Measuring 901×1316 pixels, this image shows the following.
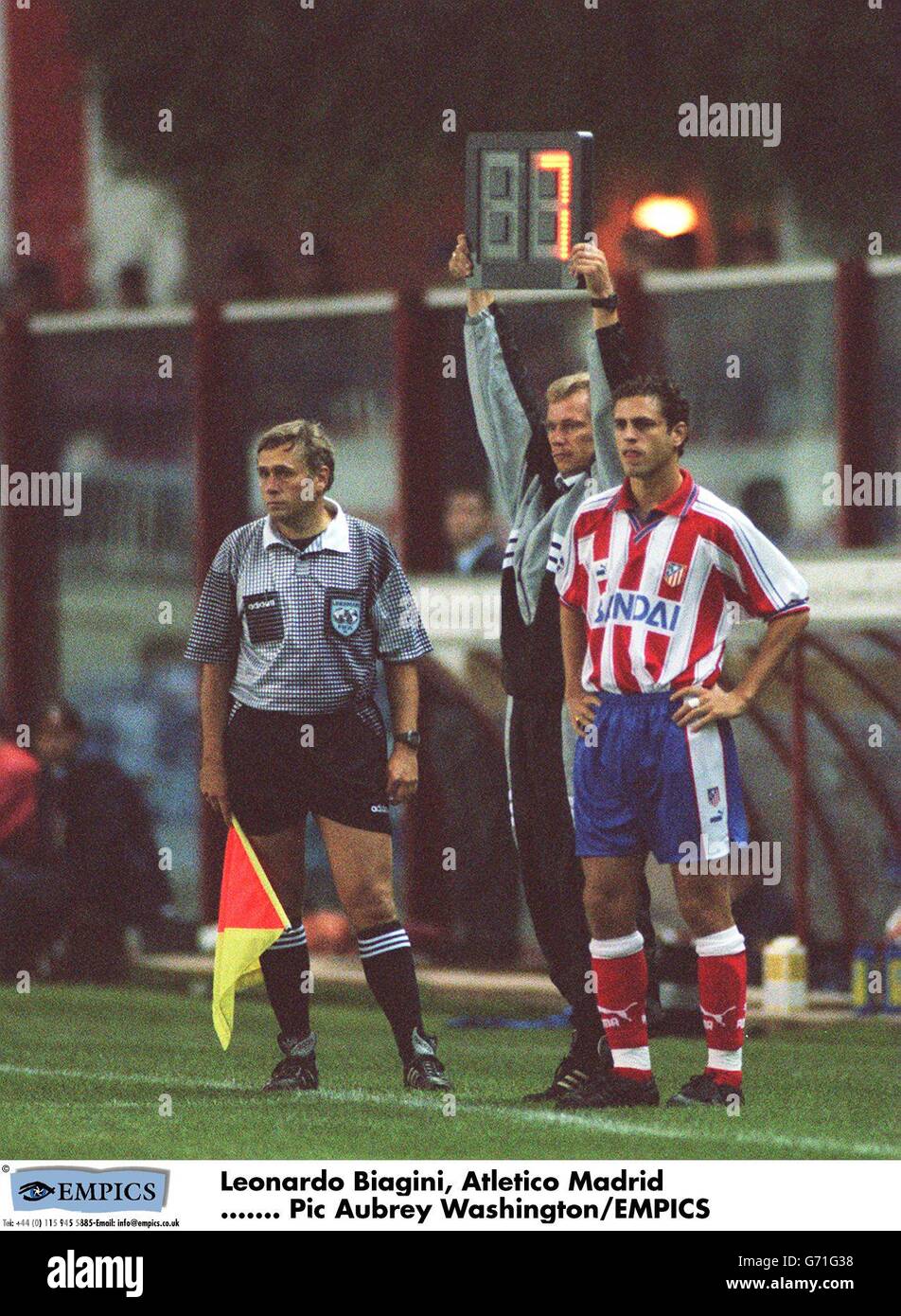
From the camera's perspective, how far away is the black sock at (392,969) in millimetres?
7332

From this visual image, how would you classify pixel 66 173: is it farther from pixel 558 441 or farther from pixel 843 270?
pixel 558 441

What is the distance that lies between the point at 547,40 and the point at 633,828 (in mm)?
5906

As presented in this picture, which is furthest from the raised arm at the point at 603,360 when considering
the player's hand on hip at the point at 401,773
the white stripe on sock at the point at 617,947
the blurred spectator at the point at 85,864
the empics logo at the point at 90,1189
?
the blurred spectator at the point at 85,864

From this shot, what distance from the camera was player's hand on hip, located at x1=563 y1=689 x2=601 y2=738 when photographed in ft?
23.1

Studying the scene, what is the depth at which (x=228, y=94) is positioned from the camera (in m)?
12.9

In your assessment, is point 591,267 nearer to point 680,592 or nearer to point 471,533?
point 680,592

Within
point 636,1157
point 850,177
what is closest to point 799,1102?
point 636,1157

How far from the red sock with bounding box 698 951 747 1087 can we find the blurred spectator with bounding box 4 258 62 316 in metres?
5.92

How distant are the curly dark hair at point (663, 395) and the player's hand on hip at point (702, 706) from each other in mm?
651

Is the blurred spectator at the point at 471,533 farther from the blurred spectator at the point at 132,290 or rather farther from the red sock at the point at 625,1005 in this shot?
the red sock at the point at 625,1005

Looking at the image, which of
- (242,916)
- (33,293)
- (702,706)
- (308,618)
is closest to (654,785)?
(702,706)

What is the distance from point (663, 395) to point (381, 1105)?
1916 mm

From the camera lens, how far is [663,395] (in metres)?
6.98
